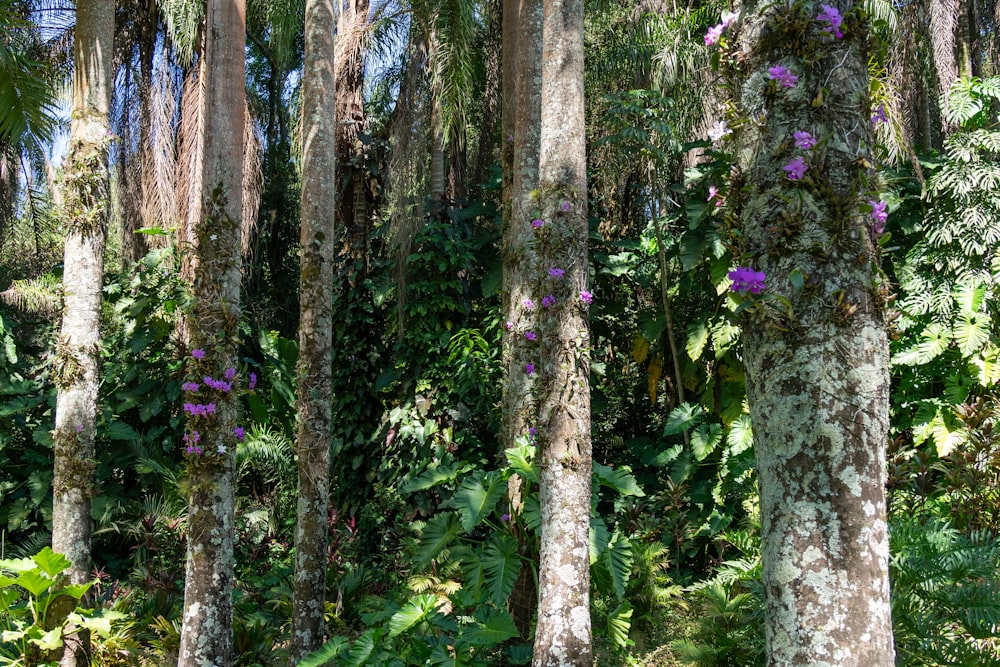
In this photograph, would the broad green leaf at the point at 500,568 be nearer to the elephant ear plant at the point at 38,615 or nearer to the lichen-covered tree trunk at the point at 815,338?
the lichen-covered tree trunk at the point at 815,338

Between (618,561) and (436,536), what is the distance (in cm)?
128

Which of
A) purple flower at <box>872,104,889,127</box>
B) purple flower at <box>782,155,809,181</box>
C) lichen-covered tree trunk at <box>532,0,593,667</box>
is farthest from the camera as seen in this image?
lichen-covered tree trunk at <box>532,0,593,667</box>

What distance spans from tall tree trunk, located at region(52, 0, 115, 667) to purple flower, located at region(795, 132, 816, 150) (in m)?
5.60

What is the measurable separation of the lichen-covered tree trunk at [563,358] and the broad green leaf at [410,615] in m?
0.82

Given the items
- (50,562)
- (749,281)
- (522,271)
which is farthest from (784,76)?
(50,562)

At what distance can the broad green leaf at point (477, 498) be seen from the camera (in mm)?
4871

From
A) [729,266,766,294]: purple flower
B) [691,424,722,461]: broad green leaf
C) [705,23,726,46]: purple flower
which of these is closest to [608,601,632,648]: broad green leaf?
[691,424,722,461]: broad green leaf

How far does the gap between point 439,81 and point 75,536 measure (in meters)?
5.28

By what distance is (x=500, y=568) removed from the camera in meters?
4.86

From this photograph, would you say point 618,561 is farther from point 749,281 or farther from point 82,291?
point 82,291

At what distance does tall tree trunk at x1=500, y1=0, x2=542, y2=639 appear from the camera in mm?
5316

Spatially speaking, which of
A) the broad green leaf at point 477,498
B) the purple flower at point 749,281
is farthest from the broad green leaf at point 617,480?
the purple flower at point 749,281

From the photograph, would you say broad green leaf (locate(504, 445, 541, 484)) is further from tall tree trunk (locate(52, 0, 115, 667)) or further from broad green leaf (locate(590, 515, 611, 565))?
tall tree trunk (locate(52, 0, 115, 667))

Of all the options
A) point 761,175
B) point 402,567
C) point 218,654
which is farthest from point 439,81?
point 761,175
